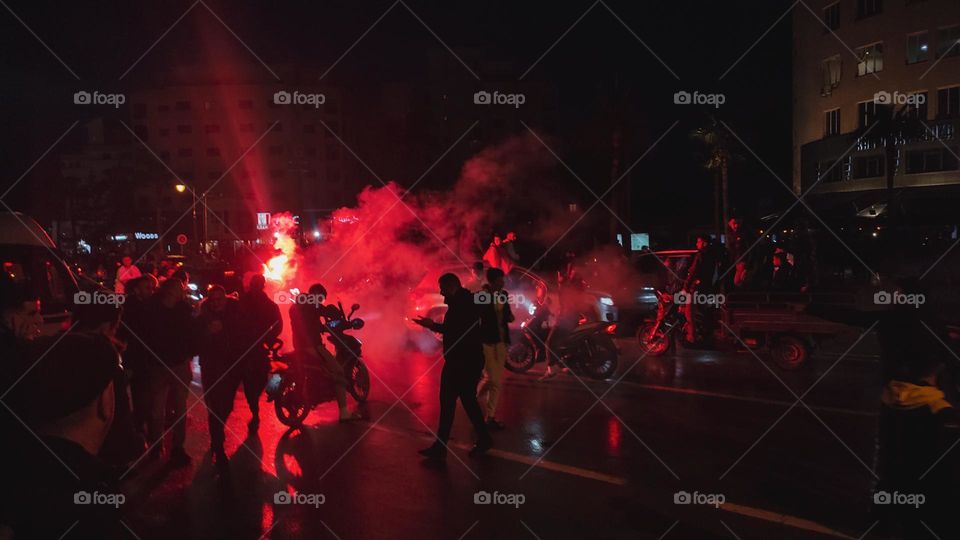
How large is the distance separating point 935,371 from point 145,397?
6.89m

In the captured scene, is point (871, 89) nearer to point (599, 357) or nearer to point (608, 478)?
point (599, 357)

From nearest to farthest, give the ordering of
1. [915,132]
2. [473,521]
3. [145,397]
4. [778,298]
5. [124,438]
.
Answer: [124,438] < [473,521] < [145,397] < [778,298] < [915,132]

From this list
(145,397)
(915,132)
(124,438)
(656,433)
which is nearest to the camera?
(124,438)

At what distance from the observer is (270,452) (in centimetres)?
777

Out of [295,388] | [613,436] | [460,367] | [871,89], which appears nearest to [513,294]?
[295,388]

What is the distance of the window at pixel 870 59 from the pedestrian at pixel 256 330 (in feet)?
125

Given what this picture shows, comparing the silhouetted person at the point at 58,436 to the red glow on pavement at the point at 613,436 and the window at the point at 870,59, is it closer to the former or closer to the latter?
the red glow on pavement at the point at 613,436

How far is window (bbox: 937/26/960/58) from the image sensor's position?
3417 cm

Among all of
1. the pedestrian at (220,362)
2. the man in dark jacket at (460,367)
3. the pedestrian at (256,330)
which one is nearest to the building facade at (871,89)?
the man in dark jacket at (460,367)

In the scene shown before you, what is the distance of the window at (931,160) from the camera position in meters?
34.5

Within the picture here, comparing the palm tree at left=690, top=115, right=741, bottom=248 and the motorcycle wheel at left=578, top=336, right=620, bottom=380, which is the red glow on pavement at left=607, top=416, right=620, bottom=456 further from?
the palm tree at left=690, top=115, right=741, bottom=248

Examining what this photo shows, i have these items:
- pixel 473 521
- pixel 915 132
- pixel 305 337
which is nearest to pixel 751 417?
pixel 473 521

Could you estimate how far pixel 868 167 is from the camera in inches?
1502

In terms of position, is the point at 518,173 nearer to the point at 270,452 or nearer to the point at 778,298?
the point at 778,298
